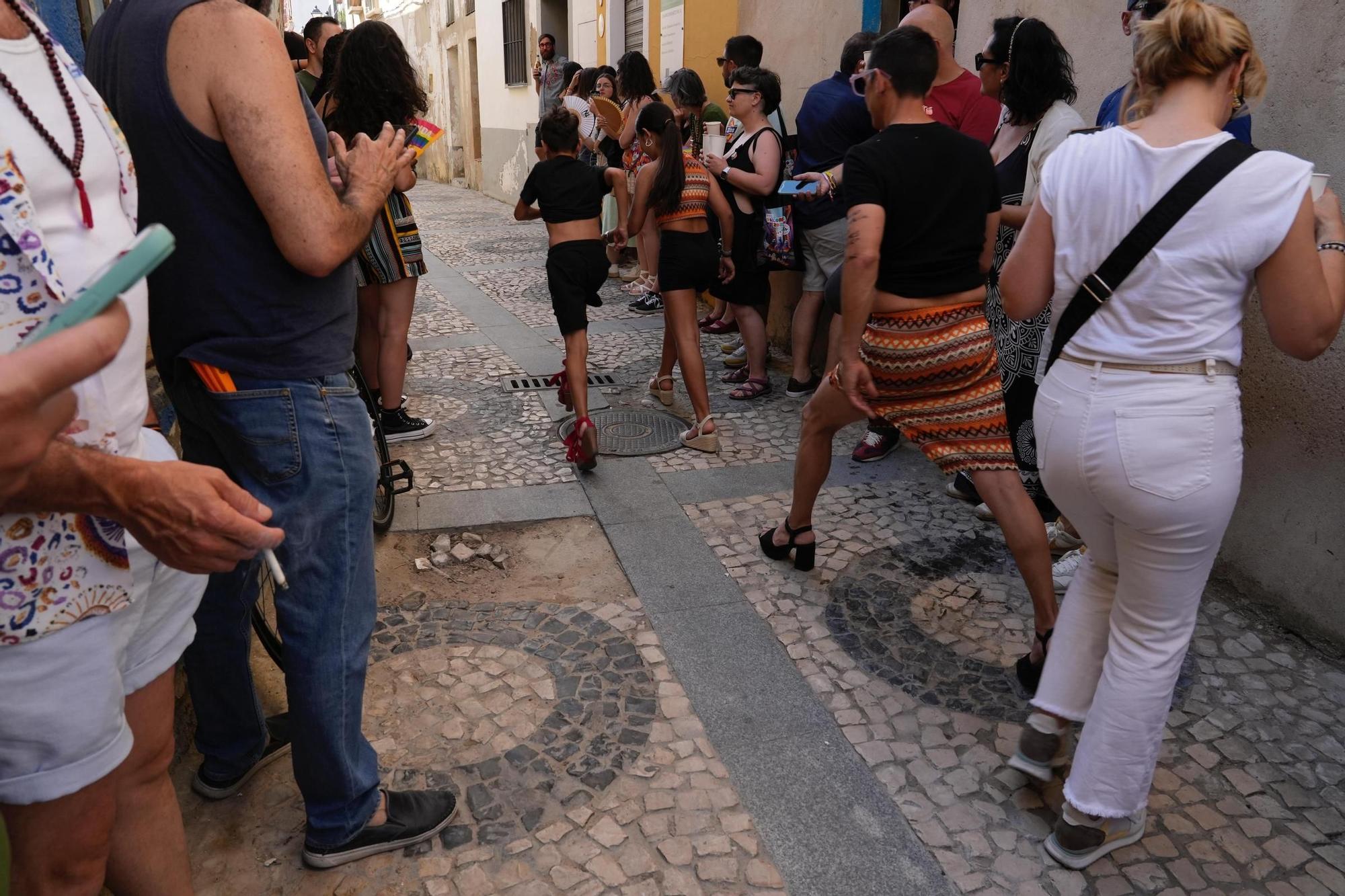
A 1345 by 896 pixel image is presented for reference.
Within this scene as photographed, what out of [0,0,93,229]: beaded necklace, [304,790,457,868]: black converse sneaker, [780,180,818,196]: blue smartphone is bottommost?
[304,790,457,868]: black converse sneaker

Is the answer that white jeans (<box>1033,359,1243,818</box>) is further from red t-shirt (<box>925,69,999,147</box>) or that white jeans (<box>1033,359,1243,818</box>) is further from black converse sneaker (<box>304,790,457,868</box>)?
red t-shirt (<box>925,69,999,147</box>)

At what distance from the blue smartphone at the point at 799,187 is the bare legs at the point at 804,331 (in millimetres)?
1486

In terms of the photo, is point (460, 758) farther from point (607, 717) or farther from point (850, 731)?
point (850, 731)

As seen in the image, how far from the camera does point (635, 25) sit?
33.7 feet

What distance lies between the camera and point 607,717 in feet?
9.22

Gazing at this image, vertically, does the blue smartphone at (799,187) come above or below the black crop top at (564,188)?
above

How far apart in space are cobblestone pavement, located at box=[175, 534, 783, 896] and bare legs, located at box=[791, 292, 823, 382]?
2859 millimetres

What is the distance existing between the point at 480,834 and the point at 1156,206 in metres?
2.12

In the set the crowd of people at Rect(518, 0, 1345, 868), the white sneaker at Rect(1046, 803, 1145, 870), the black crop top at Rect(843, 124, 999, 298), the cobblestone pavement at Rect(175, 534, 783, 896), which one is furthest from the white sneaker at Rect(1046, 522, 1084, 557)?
the cobblestone pavement at Rect(175, 534, 783, 896)

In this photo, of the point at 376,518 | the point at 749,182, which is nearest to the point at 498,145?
the point at 749,182

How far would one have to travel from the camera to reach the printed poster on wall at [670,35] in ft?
27.7

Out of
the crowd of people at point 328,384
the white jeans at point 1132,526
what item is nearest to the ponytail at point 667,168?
the crowd of people at point 328,384

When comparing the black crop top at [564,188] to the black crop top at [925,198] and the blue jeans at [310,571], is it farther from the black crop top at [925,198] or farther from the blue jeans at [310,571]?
the blue jeans at [310,571]

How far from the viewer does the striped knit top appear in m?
5.04
